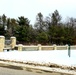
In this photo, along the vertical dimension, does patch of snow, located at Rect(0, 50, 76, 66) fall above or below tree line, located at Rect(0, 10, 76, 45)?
below

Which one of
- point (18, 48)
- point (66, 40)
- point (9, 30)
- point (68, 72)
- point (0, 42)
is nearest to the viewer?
point (68, 72)

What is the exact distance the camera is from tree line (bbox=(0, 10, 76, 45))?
2402 inches

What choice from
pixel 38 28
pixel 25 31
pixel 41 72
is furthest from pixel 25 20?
pixel 41 72

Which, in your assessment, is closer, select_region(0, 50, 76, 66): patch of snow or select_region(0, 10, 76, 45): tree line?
select_region(0, 50, 76, 66): patch of snow

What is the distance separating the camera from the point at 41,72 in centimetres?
1270

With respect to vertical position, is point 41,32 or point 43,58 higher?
point 41,32

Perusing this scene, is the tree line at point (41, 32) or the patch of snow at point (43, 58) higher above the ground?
the tree line at point (41, 32)

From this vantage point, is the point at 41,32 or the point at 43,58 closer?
the point at 43,58

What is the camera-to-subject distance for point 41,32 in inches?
3051

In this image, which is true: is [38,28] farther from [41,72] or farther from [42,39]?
[41,72]

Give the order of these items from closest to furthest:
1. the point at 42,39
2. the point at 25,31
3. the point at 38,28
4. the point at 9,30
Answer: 1. the point at 25,31
2. the point at 42,39
3. the point at 9,30
4. the point at 38,28

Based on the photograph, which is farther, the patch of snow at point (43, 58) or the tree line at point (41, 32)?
the tree line at point (41, 32)

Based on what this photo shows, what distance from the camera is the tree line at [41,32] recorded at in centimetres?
6100

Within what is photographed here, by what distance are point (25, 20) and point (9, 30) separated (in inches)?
864
